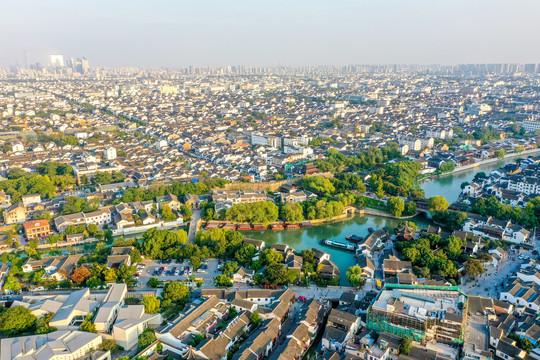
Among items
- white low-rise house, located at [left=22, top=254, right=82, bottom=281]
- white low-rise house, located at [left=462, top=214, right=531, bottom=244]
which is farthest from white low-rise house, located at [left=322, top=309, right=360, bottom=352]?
white low-rise house, located at [left=22, top=254, right=82, bottom=281]

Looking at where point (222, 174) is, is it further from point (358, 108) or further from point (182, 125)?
point (358, 108)

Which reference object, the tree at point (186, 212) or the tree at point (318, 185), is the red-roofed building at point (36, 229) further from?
the tree at point (318, 185)

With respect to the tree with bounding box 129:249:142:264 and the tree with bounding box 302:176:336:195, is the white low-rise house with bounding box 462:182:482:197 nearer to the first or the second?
the tree with bounding box 302:176:336:195

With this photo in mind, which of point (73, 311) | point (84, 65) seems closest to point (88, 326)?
point (73, 311)

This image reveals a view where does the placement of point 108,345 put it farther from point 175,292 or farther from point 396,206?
point 396,206

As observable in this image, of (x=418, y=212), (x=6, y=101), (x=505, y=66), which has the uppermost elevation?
(x=505, y=66)

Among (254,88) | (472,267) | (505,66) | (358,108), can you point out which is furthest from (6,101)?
(505,66)
